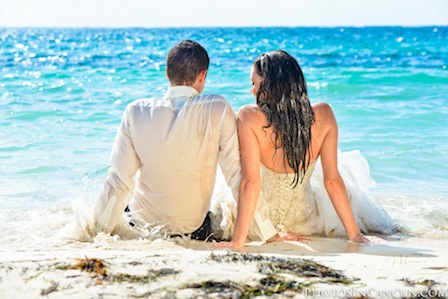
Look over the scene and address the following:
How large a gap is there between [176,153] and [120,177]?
1.17 ft

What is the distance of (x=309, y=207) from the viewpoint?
4.34 m

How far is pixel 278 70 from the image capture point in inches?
150

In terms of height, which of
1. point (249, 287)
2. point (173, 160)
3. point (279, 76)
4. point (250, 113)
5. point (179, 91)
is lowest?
point (249, 287)

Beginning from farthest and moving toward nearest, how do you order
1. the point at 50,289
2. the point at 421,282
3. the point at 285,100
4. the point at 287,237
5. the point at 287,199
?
the point at 287,199
the point at 287,237
the point at 285,100
the point at 421,282
the point at 50,289

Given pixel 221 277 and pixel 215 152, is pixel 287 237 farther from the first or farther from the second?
pixel 221 277

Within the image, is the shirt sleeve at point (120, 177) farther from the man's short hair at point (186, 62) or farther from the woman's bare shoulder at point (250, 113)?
the woman's bare shoulder at point (250, 113)

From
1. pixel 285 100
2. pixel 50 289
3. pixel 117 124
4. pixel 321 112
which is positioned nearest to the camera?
pixel 50 289

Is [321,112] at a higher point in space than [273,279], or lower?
higher

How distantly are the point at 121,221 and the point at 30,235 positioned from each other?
0.93 meters

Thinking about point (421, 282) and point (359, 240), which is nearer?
point (421, 282)

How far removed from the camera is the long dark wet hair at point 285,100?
382cm

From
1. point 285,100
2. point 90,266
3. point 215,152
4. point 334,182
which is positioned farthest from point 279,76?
point 90,266

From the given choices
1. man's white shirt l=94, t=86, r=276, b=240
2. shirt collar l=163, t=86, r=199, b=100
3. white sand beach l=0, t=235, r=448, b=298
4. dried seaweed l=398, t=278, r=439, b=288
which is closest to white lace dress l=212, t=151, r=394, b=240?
man's white shirt l=94, t=86, r=276, b=240

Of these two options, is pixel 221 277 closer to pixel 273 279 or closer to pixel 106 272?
pixel 273 279
